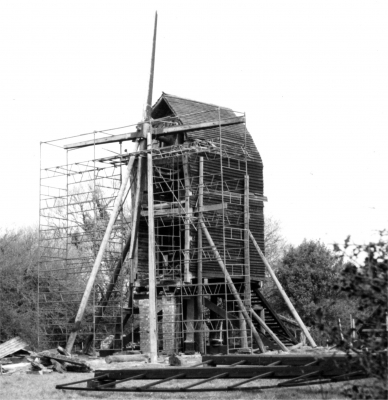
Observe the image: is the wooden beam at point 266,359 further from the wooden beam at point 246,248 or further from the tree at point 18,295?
the tree at point 18,295

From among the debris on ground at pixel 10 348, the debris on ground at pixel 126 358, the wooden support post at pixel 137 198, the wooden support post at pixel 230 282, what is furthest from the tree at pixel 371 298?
the wooden support post at pixel 137 198

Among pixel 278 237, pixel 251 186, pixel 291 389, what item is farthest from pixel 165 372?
pixel 278 237

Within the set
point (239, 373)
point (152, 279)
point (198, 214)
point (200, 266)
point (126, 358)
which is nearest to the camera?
point (239, 373)

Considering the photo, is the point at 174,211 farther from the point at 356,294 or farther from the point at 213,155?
the point at 356,294

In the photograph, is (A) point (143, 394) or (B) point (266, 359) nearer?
(B) point (266, 359)

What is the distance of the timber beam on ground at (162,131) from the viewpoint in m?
26.0

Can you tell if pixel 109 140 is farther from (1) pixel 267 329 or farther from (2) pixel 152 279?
(1) pixel 267 329

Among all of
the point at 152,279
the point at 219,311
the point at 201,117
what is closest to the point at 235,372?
the point at 152,279

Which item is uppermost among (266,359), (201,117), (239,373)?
(201,117)

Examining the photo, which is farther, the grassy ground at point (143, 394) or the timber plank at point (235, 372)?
the grassy ground at point (143, 394)

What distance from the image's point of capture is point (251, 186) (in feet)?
96.7

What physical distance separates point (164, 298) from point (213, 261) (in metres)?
2.13

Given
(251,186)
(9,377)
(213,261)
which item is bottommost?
(9,377)

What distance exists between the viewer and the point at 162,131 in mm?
27266
